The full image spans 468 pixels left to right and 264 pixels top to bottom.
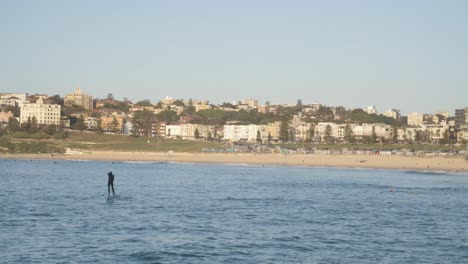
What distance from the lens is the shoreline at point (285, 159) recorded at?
102938 millimetres

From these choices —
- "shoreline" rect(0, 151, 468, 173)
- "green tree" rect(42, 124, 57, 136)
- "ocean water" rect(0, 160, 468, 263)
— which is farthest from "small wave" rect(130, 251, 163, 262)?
"green tree" rect(42, 124, 57, 136)

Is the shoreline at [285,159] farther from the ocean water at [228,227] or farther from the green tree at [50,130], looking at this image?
the ocean water at [228,227]

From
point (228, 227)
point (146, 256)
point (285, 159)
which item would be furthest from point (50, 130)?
point (146, 256)

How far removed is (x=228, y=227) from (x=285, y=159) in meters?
90.5

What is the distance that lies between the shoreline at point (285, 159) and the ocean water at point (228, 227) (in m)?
55.9

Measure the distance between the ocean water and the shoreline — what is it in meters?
55.9

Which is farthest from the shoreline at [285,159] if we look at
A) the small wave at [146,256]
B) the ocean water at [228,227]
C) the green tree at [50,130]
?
the small wave at [146,256]

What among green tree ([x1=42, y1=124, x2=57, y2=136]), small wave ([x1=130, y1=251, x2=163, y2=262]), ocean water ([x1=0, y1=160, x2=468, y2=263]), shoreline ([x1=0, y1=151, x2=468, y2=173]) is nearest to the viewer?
small wave ([x1=130, y1=251, x2=163, y2=262])

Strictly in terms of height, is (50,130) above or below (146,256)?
above

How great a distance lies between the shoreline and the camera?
338 ft

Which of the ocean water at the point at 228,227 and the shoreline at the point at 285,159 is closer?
the ocean water at the point at 228,227

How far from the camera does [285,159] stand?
390ft

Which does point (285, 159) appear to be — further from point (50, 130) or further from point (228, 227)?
point (228, 227)

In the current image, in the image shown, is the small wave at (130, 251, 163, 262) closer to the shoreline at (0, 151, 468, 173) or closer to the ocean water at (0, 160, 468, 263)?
the ocean water at (0, 160, 468, 263)
